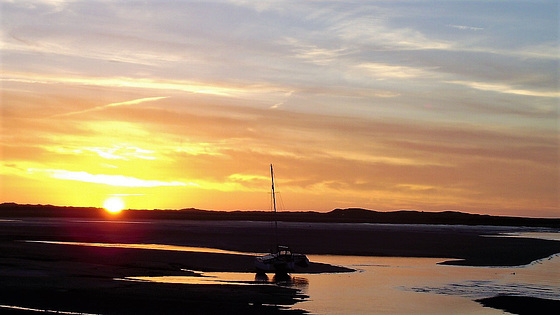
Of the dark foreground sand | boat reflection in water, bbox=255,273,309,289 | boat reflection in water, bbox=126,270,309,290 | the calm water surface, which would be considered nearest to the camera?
the dark foreground sand

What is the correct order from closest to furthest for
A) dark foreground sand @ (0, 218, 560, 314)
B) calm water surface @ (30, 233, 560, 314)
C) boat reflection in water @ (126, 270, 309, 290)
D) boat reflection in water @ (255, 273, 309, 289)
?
dark foreground sand @ (0, 218, 560, 314)
calm water surface @ (30, 233, 560, 314)
boat reflection in water @ (126, 270, 309, 290)
boat reflection in water @ (255, 273, 309, 289)

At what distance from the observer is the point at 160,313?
3070cm

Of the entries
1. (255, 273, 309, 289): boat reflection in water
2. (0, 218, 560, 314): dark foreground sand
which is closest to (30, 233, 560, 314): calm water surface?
(255, 273, 309, 289): boat reflection in water

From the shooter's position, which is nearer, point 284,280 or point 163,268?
point 284,280

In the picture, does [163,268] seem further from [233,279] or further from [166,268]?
[233,279]

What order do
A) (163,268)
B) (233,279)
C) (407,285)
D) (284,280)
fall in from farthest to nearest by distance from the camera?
(163,268)
(284,280)
(233,279)
(407,285)

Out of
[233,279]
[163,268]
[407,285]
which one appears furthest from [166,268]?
[407,285]

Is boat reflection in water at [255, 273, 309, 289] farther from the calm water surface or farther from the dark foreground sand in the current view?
the dark foreground sand

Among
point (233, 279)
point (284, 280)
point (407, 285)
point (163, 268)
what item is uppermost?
point (163, 268)

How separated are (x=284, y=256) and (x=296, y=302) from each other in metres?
13.5

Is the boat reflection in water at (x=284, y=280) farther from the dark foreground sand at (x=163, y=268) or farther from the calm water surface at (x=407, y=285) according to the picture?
the dark foreground sand at (x=163, y=268)

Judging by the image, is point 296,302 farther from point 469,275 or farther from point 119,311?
point 469,275

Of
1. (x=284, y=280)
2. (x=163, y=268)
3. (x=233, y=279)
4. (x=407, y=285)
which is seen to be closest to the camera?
(x=407, y=285)

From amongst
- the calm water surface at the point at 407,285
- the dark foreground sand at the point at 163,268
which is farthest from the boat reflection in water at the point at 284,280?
the dark foreground sand at the point at 163,268
